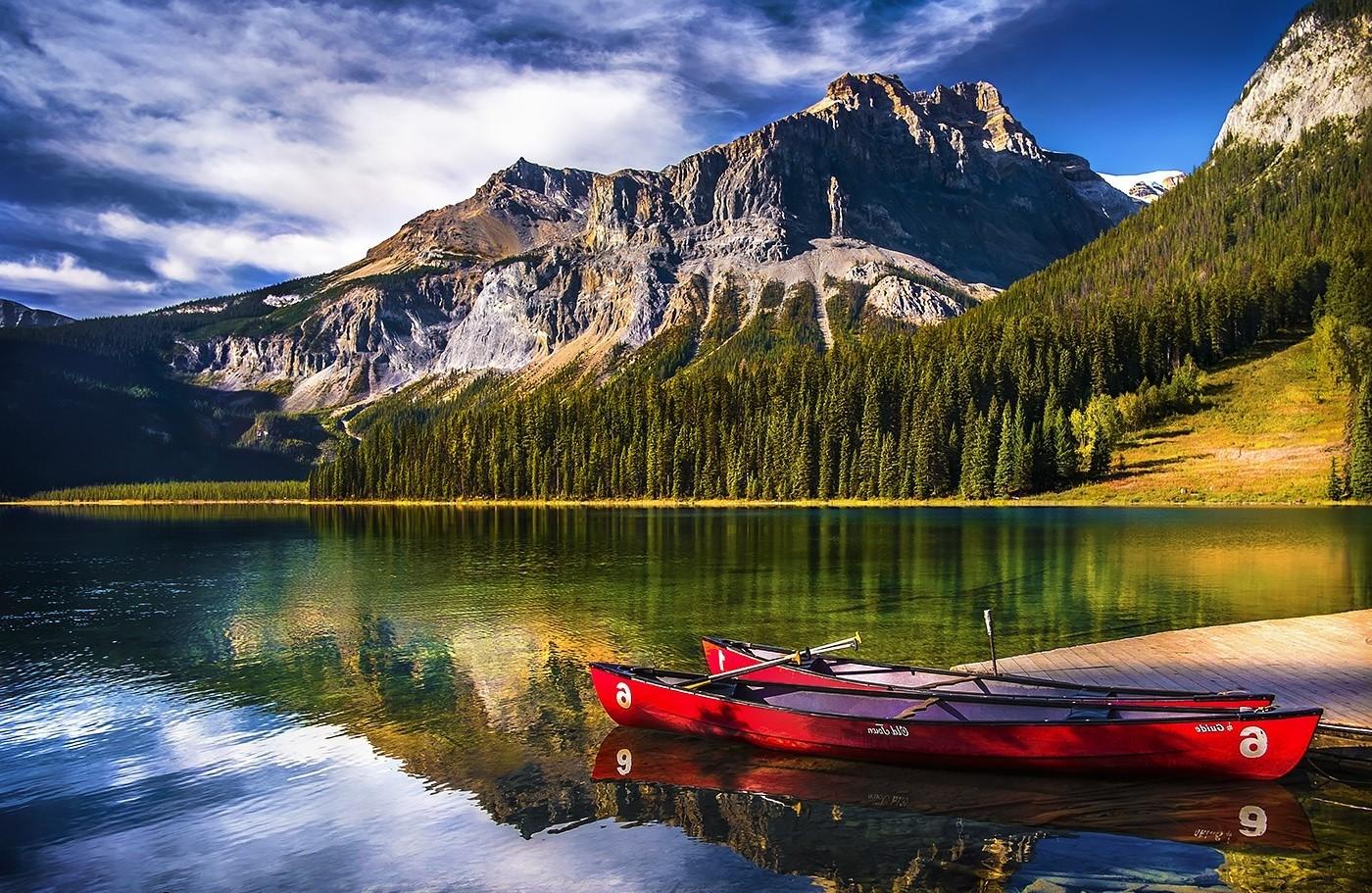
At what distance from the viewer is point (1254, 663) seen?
28938 mm

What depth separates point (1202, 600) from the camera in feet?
154

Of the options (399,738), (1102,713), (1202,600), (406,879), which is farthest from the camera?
(1202,600)

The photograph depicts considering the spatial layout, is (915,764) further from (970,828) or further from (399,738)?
(399,738)

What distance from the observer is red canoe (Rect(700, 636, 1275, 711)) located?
850 inches

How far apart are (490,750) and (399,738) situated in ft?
12.9

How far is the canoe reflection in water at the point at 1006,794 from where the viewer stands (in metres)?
19.0

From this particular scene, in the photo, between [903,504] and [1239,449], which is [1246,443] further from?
[903,504]

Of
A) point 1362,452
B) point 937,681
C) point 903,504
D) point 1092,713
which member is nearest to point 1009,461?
point 903,504

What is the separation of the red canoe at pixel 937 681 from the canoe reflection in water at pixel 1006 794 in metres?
2.06

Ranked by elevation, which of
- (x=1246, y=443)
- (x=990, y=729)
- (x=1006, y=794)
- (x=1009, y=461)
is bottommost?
(x=1006, y=794)

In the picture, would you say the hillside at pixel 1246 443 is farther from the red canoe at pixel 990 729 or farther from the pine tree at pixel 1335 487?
the red canoe at pixel 990 729

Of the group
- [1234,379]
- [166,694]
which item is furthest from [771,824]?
[1234,379]

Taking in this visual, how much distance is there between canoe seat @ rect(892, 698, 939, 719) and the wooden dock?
8.25m

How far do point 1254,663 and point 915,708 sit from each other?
48.6ft
